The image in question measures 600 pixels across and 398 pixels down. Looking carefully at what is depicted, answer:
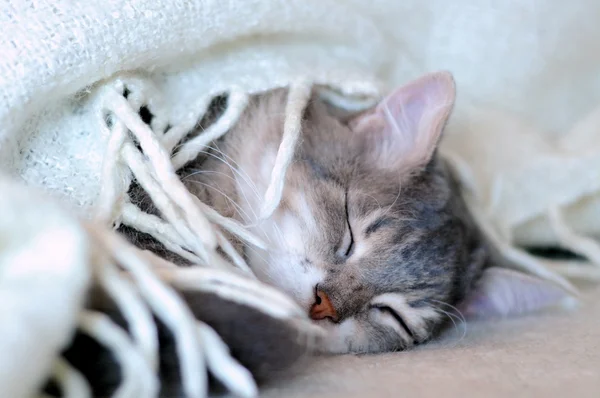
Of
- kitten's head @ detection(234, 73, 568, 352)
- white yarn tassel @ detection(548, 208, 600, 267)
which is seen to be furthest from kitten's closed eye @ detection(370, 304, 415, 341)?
white yarn tassel @ detection(548, 208, 600, 267)

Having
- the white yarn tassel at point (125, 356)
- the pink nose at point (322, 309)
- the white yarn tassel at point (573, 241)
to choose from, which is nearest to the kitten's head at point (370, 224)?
the pink nose at point (322, 309)

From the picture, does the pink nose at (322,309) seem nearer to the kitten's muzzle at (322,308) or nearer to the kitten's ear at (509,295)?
the kitten's muzzle at (322,308)

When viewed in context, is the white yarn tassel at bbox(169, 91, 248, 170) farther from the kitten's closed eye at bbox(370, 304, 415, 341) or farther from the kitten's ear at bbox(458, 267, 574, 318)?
the kitten's ear at bbox(458, 267, 574, 318)

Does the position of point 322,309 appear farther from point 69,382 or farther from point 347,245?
point 69,382

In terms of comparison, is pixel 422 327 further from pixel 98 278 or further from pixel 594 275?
pixel 98 278

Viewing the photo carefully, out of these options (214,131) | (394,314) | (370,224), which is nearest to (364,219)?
(370,224)
